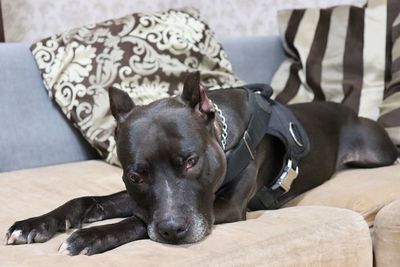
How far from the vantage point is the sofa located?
1.31 meters

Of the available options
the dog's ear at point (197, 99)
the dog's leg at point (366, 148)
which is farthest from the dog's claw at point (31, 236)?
the dog's leg at point (366, 148)

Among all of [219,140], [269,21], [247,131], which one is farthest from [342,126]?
[269,21]

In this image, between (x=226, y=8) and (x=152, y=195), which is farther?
(x=226, y=8)

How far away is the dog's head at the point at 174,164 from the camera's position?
1.39 metres

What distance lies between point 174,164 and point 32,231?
1.21 feet

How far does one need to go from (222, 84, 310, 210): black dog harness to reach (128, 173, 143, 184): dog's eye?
356 millimetres

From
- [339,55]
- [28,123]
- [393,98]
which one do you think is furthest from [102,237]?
[339,55]

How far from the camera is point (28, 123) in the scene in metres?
2.30

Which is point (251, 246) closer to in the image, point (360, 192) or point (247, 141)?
point (247, 141)

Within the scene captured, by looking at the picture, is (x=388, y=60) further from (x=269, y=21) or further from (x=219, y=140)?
(x=219, y=140)

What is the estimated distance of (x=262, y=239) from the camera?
1.37 metres

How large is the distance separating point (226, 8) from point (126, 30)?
2.82 ft

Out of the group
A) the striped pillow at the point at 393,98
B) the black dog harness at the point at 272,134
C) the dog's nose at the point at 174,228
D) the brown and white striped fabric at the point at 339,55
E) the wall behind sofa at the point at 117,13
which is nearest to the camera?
the dog's nose at the point at 174,228

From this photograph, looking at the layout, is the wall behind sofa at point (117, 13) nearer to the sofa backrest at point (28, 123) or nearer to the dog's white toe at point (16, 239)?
the sofa backrest at point (28, 123)
